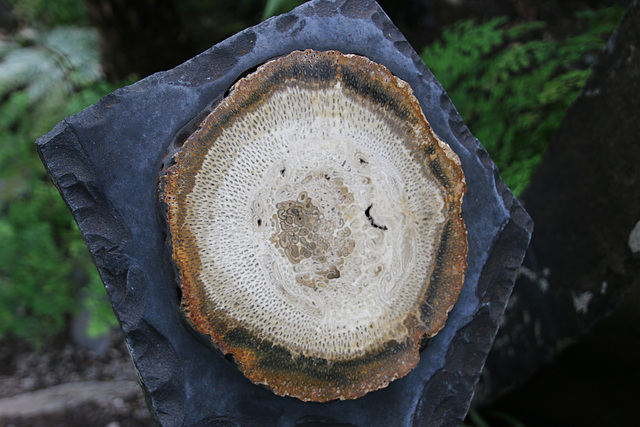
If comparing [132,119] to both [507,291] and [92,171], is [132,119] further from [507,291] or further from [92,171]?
[507,291]

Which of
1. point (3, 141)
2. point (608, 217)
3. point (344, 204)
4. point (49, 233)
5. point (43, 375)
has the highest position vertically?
point (3, 141)

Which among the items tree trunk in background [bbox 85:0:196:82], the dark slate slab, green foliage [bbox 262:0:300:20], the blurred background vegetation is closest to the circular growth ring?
the dark slate slab

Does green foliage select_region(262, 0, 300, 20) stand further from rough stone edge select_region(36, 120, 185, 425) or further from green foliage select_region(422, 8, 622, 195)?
rough stone edge select_region(36, 120, 185, 425)

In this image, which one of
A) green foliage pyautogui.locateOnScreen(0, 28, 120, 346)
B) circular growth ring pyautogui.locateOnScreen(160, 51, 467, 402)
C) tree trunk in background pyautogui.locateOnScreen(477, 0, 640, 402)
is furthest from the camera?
green foliage pyautogui.locateOnScreen(0, 28, 120, 346)

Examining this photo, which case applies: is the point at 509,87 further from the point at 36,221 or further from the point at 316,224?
the point at 36,221

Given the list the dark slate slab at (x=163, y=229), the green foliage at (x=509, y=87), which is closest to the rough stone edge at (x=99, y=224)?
the dark slate slab at (x=163, y=229)

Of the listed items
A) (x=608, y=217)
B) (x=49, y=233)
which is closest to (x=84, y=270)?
(x=49, y=233)
